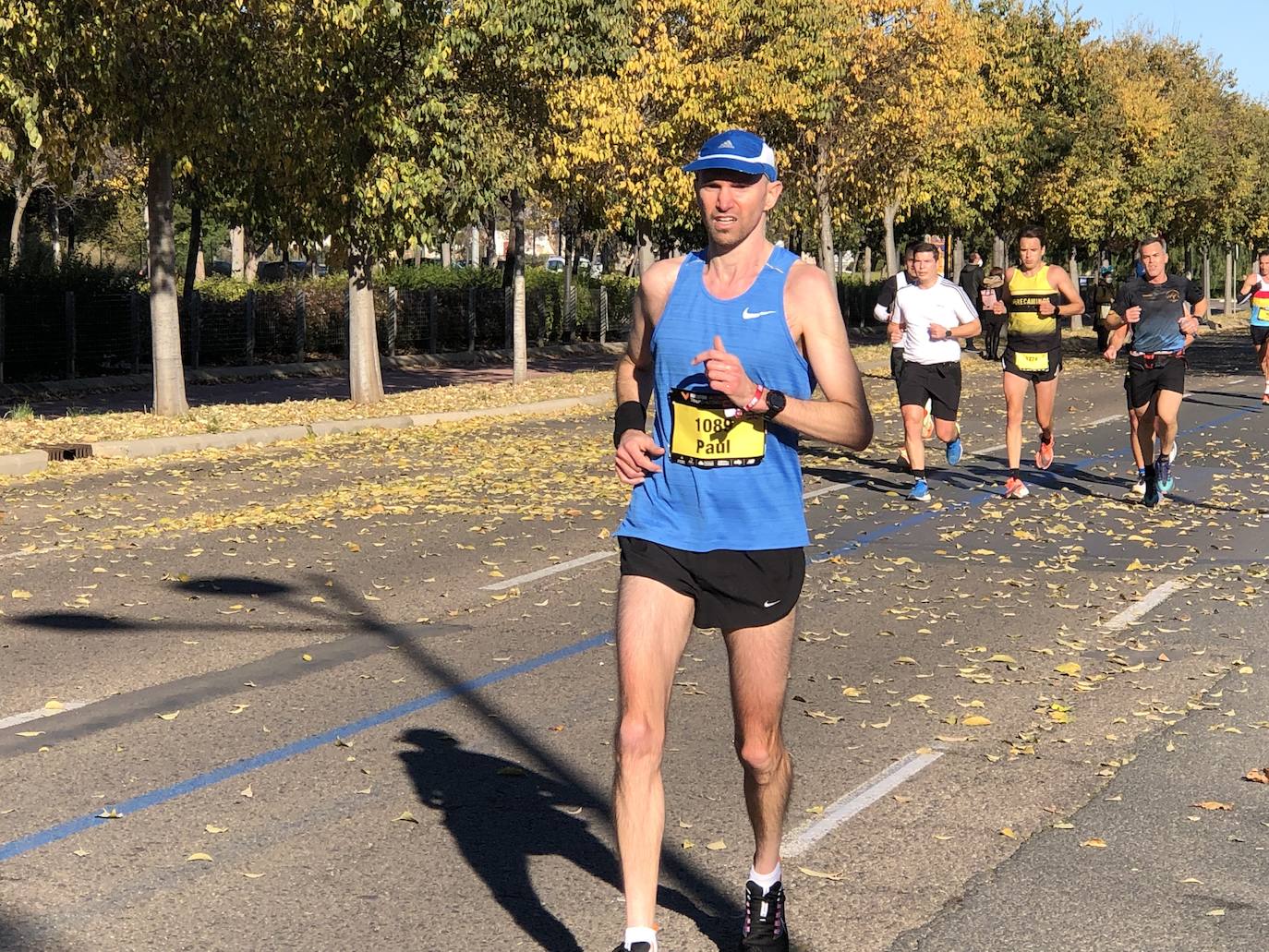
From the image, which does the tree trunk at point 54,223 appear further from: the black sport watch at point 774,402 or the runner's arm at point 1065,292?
the black sport watch at point 774,402

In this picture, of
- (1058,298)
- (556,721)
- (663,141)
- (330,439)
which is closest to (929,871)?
(556,721)

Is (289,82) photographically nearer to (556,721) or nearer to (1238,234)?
(556,721)

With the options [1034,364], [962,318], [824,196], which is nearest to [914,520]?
[962,318]

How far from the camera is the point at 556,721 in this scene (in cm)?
701

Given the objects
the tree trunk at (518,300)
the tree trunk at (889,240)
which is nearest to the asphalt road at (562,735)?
the tree trunk at (518,300)

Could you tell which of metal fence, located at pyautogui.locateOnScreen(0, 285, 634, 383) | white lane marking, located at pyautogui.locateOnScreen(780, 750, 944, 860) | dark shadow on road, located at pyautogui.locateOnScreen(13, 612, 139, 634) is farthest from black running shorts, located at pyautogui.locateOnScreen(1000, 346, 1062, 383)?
metal fence, located at pyautogui.locateOnScreen(0, 285, 634, 383)

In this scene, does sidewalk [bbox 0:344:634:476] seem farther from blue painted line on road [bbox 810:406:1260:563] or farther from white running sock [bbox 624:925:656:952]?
white running sock [bbox 624:925:656:952]

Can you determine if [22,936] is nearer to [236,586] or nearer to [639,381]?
[639,381]

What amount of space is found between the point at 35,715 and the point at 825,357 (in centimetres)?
421

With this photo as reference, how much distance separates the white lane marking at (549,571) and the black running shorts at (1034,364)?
4.48 metres

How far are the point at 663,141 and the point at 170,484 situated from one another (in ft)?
54.4

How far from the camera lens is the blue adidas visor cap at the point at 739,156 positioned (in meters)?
4.17

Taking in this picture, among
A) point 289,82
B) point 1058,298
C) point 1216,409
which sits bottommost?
point 1216,409

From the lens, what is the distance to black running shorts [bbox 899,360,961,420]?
14.2 m
